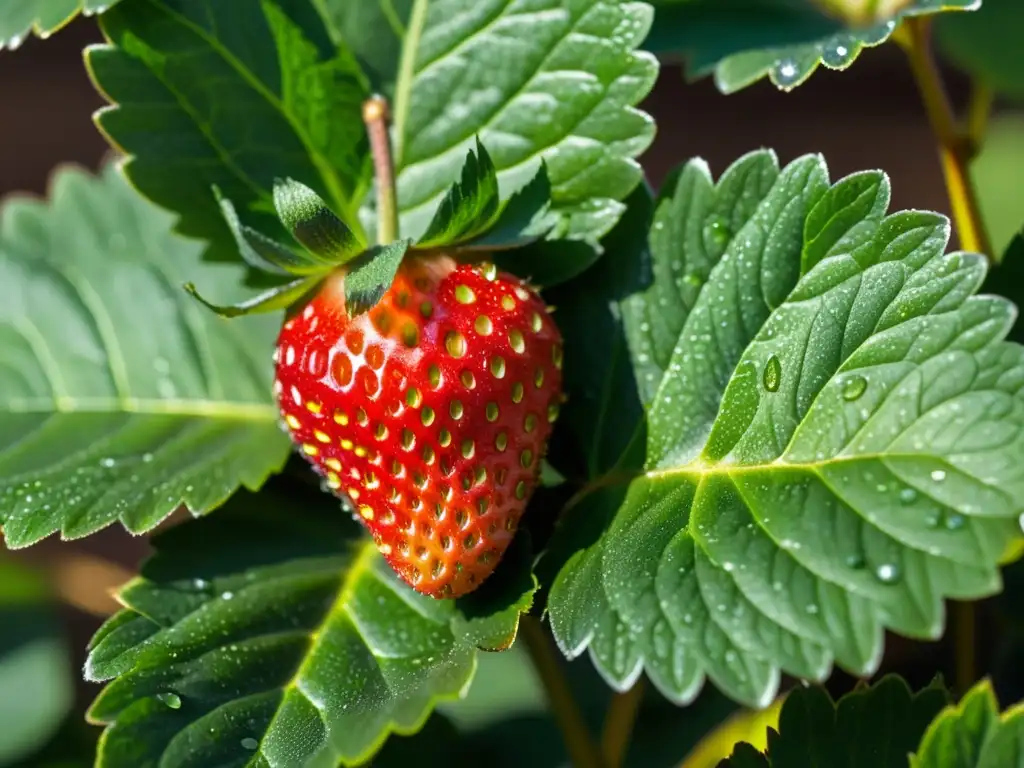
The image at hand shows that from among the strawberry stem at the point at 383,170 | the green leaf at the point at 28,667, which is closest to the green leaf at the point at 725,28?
the strawberry stem at the point at 383,170

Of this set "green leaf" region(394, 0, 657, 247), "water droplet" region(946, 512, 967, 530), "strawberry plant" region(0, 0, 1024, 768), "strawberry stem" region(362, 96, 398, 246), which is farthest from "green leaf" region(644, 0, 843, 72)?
"water droplet" region(946, 512, 967, 530)

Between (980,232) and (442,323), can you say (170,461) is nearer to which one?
(442,323)

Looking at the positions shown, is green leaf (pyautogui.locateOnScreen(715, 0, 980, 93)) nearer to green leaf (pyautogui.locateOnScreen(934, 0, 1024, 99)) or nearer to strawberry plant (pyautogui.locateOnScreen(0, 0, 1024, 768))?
strawberry plant (pyautogui.locateOnScreen(0, 0, 1024, 768))

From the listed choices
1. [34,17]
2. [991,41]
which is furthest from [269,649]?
[991,41]

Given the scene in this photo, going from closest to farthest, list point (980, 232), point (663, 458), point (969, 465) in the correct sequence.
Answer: point (969, 465) < point (663, 458) < point (980, 232)

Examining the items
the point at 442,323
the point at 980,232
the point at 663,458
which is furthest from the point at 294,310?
the point at 980,232

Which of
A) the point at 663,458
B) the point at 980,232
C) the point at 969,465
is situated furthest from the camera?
the point at 980,232
